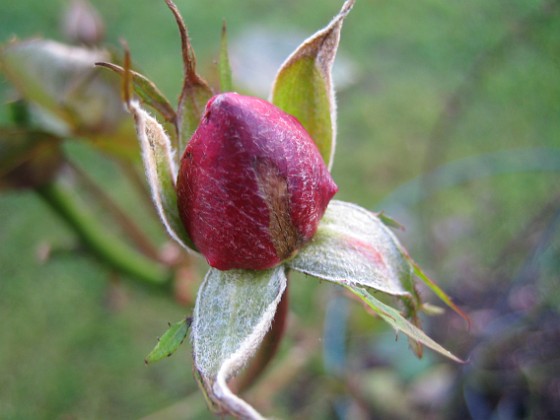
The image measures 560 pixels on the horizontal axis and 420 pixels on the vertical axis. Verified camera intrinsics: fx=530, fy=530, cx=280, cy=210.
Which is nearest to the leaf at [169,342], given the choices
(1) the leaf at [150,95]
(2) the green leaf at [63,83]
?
(1) the leaf at [150,95]

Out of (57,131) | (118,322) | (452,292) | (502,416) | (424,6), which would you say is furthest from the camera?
(424,6)

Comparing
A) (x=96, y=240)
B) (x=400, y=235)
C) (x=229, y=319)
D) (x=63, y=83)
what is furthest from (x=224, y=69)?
(x=400, y=235)

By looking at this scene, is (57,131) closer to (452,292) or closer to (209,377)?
(209,377)

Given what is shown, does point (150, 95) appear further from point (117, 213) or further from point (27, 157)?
point (117, 213)

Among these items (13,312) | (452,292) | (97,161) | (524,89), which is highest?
(524,89)

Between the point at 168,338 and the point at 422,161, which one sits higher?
the point at 168,338

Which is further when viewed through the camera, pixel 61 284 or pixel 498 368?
pixel 61 284

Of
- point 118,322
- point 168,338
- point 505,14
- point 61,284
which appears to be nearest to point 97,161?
point 61,284

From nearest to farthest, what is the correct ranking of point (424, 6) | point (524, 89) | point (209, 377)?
point (209, 377), point (524, 89), point (424, 6)
